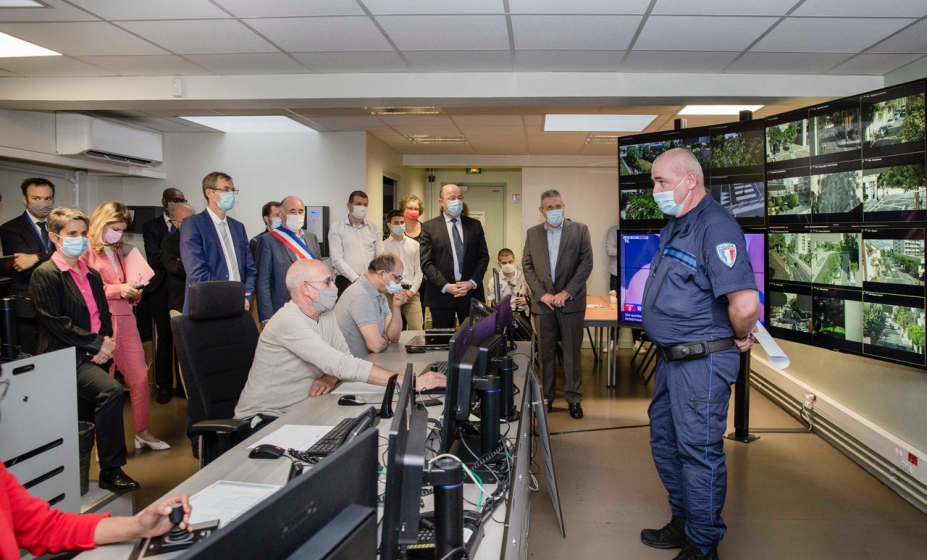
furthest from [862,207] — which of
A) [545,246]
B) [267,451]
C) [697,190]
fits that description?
[267,451]

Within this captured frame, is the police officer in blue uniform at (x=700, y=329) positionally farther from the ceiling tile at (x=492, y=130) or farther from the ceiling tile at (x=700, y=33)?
the ceiling tile at (x=492, y=130)

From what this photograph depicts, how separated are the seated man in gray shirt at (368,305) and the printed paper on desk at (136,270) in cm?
178

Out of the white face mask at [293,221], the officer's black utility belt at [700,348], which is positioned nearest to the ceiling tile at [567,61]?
the white face mask at [293,221]

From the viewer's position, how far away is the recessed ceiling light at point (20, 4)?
3303 mm

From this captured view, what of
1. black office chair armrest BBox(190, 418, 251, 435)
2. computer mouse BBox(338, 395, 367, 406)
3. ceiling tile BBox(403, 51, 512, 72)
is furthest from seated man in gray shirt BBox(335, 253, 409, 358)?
ceiling tile BBox(403, 51, 512, 72)

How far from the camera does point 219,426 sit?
89.4 inches

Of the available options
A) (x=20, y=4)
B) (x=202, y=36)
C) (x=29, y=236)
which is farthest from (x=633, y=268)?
(x=29, y=236)

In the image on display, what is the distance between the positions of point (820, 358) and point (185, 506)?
191 inches

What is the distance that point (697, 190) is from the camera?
2.69 meters

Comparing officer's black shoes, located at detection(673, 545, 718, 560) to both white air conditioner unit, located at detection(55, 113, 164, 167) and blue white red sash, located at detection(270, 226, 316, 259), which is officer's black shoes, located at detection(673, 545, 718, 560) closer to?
blue white red sash, located at detection(270, 226, 316, 259)

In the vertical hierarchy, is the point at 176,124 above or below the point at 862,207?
above

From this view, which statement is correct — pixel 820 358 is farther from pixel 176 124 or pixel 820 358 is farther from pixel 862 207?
pixel 176 124

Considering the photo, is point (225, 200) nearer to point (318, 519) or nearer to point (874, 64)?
point (318, 519)

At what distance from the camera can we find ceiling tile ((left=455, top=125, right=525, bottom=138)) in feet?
23.3
